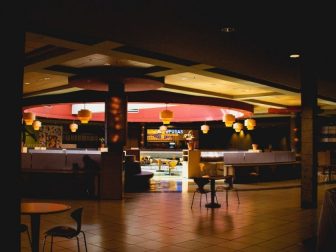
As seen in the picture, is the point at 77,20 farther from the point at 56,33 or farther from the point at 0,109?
the point at 0,109

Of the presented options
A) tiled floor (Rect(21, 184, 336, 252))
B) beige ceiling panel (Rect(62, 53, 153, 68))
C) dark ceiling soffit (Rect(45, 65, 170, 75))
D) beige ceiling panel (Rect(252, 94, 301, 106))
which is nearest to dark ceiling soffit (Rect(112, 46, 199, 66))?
dark ceiling soffit (Rect(45, 65, 170, 75))

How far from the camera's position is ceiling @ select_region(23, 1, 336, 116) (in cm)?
505

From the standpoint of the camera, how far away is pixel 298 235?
256 inches

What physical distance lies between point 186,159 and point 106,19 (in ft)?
39.4

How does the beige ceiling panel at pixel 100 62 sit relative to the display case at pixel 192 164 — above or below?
above

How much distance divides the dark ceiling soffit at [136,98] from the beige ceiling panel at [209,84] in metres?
A: 1.04

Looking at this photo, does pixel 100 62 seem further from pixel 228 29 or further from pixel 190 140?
pixel 190 140

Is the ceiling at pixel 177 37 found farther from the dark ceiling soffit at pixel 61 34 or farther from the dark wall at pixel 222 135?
the dark wall at pixel 222 135

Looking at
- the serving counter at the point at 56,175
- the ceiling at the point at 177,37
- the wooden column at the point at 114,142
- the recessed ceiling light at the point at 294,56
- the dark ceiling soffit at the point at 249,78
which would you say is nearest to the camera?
the ceiling at the point at 177,37

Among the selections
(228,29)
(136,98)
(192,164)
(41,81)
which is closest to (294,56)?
(228,29)

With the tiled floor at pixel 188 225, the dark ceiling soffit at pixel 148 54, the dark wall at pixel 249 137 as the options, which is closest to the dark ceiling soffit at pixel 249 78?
the dark ceiling soffit at pixel 148 54

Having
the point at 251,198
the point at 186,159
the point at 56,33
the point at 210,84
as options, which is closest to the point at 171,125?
the point at 186,159

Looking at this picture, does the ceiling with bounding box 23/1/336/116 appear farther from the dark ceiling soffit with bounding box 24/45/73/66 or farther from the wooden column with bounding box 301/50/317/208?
the wooden column with bounding box 301/50/317/208

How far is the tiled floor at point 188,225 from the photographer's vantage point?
585 cm
